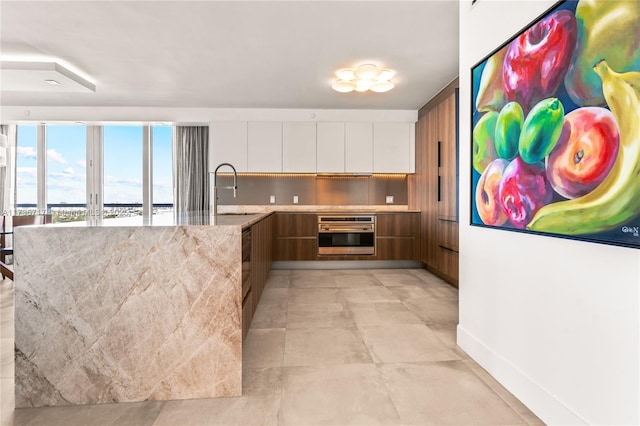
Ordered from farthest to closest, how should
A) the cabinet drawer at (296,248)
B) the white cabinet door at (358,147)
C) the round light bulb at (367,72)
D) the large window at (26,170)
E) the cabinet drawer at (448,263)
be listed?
the large window at (26,170) → the white cabinet door at (358,147) → the cabinet drawer at (296,248) → the cabinet drawer at (448,263) → the round light bulb at (367,72)

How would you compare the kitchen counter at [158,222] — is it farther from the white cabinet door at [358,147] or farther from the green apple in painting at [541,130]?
the white cabinet door at [358,147]

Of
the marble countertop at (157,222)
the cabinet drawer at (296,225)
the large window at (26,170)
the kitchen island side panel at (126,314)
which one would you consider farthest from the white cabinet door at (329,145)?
the large window at (26,170)

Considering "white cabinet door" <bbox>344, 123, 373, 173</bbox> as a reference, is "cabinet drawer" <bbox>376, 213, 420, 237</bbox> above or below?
below

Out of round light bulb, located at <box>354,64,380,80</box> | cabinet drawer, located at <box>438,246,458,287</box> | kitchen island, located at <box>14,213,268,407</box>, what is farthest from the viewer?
cabinet drawer, located at <box>438,246,458,287</box>

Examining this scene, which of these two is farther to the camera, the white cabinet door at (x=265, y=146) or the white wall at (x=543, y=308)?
the white cabinet door at (x=265, y=146)

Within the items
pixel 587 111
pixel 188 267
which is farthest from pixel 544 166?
pixel 188 267

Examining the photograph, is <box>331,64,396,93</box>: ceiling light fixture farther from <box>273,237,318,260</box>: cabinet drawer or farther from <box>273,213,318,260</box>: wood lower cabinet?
<box>273,237,318,260</box>: cabinet drawer

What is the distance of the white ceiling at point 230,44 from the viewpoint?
2.55 m

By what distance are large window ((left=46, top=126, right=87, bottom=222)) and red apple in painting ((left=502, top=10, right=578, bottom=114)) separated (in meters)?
6.66

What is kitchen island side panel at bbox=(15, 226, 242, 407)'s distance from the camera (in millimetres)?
1583

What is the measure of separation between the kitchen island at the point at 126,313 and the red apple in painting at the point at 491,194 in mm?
1454

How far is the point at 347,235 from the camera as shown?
5.12 m

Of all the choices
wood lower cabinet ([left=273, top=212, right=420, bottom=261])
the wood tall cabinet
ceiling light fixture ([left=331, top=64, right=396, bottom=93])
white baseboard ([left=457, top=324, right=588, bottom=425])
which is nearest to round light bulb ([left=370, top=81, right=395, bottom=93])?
ceiling light fixture ([left=331, top=64, right=396, bottom=93])

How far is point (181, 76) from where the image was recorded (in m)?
3.88
